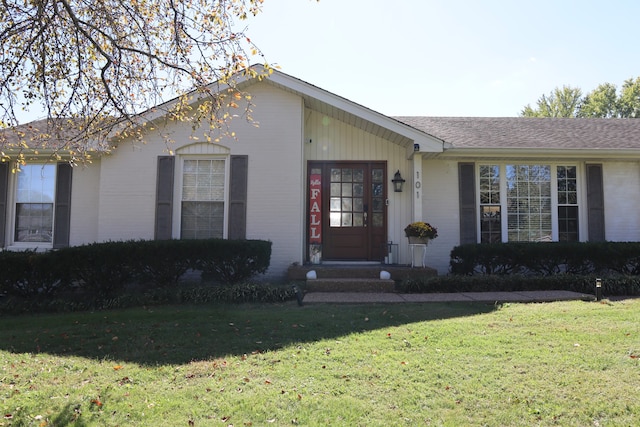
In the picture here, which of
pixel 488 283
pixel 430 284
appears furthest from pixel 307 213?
pixel 488 283

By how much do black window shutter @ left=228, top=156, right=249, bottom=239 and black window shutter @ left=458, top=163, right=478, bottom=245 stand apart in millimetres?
4968

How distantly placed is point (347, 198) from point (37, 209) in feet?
23.9

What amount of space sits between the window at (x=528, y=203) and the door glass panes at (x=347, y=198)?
285 centimetres

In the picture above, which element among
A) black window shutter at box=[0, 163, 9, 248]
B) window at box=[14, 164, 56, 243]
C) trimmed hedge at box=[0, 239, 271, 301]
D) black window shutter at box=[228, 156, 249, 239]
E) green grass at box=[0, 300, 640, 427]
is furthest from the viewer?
window at box=[14, 164, 56, 243]

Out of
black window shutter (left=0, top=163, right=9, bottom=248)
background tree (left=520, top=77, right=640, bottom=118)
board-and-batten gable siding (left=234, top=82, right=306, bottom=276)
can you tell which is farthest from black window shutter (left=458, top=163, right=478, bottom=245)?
background tree (left=520, top=77, right=640, bottom=118)

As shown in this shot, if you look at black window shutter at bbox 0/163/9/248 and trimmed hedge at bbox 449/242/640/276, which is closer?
trimmed hedge at bbox 449/242/640/276

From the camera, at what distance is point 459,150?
9188 millimetres

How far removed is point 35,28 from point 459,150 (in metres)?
8.03

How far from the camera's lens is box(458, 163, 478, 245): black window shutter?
30.9 ft

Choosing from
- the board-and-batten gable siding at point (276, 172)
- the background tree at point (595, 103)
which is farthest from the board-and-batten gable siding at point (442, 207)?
the background tree at point (595, 103)

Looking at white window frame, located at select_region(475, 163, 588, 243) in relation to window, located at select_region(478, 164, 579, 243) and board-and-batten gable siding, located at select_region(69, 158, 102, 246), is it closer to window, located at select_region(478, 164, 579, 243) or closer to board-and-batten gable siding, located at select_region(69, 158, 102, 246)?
window, located at select_region(478, 164, 579, 243)

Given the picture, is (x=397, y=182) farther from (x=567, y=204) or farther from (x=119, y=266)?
(x=119, y=266)

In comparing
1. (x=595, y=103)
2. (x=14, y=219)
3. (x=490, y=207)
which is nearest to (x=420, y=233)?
(x=490, y=207)

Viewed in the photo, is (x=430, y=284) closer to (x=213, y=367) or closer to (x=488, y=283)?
(x=488, y=283)
